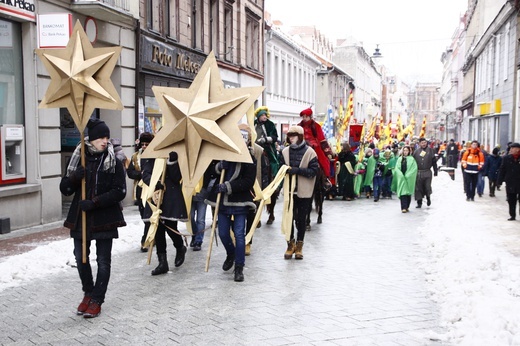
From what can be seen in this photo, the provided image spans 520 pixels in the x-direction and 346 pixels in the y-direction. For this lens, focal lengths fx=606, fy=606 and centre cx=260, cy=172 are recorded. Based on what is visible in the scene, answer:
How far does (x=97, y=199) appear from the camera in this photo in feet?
19.0

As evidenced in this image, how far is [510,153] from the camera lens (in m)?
13.5

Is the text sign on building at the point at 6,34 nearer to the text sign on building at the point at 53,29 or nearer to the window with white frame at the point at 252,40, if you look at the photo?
the text sign on building at the point at 53,29

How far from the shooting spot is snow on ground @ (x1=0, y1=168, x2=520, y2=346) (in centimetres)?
534

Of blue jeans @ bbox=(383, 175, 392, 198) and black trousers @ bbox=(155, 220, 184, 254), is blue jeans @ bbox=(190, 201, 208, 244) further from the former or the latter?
blue jeans @ bbox=(383, 175, 392, 198)

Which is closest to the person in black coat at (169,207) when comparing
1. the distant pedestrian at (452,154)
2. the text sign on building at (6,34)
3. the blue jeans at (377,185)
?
the text sign on building at (6,34)

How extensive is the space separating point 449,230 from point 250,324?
21.1 feet

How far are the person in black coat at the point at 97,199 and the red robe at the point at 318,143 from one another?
5.63 m

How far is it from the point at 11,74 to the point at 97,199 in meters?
7.01

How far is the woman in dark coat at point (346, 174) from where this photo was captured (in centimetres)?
1814

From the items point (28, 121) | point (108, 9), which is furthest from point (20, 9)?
point (108, 9)

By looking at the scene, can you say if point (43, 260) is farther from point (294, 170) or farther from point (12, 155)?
point (12, 155)

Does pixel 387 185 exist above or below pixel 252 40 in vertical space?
below

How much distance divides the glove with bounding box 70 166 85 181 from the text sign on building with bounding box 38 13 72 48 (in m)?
6.34

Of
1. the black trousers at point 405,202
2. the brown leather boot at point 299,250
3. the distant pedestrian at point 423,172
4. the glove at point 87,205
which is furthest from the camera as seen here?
the distant pedestrian at point 423,172
